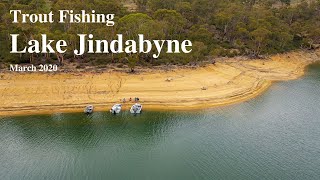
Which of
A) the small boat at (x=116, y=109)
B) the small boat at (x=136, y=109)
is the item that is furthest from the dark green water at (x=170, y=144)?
the small boat at (x=116, y=109)

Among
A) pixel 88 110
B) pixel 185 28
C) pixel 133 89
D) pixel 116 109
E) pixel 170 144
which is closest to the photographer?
pixel 170 144

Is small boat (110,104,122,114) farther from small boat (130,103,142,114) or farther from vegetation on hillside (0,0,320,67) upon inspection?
vegetation on hillside (0,0,320,67)

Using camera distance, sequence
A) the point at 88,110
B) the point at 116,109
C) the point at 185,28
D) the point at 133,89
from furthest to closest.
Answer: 1. the point at 185,28
2. the point at 133,89
3. the point at 116,109
4. the point at 88,110

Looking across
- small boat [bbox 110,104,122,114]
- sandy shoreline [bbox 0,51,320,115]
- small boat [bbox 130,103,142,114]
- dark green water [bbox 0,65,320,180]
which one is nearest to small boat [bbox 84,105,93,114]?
dark green water [bbox 0,65,320,180]

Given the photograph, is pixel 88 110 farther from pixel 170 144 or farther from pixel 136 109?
pixel 170 144

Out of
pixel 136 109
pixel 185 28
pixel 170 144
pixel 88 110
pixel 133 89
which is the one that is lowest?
pixel 170 144

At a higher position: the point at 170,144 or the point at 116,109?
the point at 116,109

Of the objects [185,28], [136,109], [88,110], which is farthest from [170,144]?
[185,28]

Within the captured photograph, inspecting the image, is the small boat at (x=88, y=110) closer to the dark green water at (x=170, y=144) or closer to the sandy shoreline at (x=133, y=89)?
the dark green water at (x=170, y=144)
